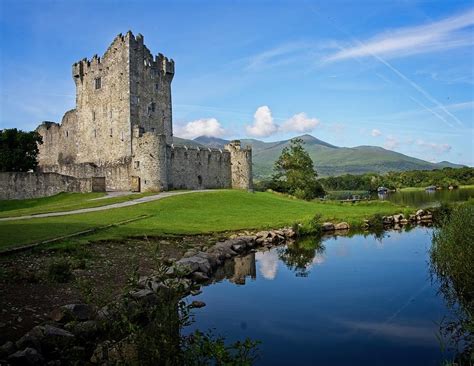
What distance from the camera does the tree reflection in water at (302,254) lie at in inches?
914

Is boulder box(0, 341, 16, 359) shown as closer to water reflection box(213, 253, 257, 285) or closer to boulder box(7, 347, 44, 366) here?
boulder box(7, 347, 44, 366)

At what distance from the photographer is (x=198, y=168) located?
5734 cm

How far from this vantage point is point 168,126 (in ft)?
212

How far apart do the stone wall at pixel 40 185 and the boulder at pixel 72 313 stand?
38.5 m

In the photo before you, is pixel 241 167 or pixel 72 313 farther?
pixel 241 167

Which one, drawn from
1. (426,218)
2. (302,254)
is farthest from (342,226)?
(302,254)

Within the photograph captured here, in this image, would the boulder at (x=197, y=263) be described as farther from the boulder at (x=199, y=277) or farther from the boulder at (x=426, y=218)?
the boulder at (x=426, y=218)

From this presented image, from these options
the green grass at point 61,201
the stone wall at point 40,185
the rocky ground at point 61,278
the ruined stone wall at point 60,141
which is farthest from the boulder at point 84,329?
the ruined stone wall at point 60,141

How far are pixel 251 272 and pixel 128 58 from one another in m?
42.1

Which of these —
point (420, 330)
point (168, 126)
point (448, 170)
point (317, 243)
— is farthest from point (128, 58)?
point (448, 170)

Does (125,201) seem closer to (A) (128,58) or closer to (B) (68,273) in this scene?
(A) (128,58)

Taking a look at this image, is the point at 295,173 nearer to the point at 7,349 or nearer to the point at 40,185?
the point at 40,185

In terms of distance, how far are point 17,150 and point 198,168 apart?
20.8 meters

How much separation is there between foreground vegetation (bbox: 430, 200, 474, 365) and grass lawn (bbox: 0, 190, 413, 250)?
14621 mm
